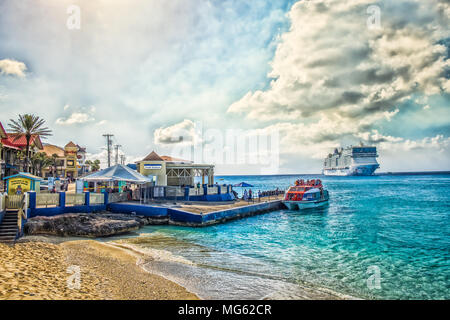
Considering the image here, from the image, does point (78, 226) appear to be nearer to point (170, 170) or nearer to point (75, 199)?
point (75, 199)

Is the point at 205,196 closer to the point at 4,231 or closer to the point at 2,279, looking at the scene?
the point at 4,231

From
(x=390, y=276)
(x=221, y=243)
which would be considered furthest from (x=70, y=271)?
(x=390, y=276)

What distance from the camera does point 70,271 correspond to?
1025 centimetres

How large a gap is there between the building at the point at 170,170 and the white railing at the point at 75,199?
32.9ft

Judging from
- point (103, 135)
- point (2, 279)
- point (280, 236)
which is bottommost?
point (280, 236)

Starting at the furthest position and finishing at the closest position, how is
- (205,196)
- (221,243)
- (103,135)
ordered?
(103,135) < (205,196) < (221,243)

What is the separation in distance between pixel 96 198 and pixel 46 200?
13.3 feet

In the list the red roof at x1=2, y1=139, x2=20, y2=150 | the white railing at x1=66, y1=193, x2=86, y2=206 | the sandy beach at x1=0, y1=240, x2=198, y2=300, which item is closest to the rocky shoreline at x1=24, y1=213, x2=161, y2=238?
the white railing at x1=66, y1=193, x2=86, y2=206

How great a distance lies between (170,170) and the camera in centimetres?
3631

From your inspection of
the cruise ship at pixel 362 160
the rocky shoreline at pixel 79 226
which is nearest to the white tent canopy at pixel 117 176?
the rocky shoreline at pixel 79 226

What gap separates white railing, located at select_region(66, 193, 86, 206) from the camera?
21719 millimetres

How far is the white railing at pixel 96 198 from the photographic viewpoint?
23266 mm
